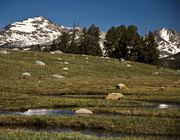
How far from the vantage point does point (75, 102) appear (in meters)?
48.8

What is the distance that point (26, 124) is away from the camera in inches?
1382

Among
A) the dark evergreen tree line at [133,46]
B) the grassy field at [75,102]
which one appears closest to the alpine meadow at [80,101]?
the grassy field at [75,102]

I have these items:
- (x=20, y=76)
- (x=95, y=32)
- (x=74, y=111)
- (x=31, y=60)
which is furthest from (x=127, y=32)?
(x=74, y=111)

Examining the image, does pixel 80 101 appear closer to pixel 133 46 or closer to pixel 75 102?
pixel 75 102

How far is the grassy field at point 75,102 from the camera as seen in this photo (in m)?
31.7

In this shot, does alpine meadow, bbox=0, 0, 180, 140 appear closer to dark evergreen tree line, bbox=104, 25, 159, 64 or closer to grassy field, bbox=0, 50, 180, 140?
grassy field, bbox=0, 50, 180, 140

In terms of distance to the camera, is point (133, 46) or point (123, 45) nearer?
point (133, 46)

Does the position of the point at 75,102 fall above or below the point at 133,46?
below

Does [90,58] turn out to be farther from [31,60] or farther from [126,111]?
[126,111]

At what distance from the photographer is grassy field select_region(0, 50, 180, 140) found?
3165 cm

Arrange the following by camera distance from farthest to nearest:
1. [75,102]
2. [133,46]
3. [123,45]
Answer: [123,45] → [133,46] → [75,102]

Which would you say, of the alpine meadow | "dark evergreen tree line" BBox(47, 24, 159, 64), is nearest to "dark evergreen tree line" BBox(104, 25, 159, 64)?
"dark evergreen tree line" BBox(47, 24, 159, 64)

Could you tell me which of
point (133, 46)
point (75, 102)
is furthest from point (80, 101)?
point (133, 46)

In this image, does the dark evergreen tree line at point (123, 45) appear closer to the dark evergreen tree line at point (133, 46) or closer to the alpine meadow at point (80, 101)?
the dark evergreen tree line at point (133, 46)
